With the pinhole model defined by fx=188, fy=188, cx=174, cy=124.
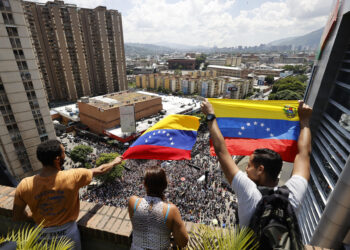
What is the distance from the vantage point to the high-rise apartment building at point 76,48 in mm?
41500

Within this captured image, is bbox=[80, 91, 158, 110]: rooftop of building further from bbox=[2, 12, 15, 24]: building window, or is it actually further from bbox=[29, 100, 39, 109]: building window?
bbox=[2, 12, 15, 24]: building window

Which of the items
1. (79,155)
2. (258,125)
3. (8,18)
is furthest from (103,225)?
(79,155)

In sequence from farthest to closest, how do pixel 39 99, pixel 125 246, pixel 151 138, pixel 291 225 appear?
pixel 39 99
pixel 151 138
pixel 125 246
pixel 291 225

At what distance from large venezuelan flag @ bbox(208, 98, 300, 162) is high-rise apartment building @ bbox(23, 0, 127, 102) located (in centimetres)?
5006

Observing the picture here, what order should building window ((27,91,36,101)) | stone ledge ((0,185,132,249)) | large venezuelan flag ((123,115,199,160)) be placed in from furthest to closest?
building window ((27,91,36,101)) < large venezuelan flag ((123,115,199,160)) < stone ledge ((0,185,132,249))

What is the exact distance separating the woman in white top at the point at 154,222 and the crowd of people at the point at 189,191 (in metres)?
12.5

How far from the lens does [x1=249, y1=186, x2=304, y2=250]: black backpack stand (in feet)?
5.45

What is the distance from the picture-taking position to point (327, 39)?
6.04m

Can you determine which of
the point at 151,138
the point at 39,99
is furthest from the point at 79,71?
the point at 151,138

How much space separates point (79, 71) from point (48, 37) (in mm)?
9196

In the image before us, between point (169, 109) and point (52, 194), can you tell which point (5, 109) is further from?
point (169, 109)

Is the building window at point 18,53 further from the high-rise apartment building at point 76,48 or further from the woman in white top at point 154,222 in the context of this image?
the high-rise apartment building at point 76,48

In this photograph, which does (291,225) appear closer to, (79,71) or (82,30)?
(79,71)

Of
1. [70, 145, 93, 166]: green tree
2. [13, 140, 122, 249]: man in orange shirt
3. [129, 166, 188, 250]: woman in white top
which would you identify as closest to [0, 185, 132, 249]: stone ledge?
[13, 140, 122, 249]: man in orange shirt
